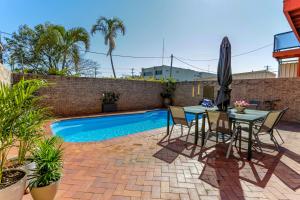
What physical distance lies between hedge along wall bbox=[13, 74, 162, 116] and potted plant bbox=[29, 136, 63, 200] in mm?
6009

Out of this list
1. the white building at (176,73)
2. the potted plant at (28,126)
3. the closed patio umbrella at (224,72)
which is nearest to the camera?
the potted plant at (28,126)

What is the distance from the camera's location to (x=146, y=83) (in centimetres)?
1130

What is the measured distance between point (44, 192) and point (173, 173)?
5.75 feet

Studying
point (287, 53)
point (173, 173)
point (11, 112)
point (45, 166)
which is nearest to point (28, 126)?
point (11, 112)

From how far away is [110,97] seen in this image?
957cm

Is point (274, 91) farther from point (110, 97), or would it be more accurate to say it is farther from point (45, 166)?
point (45, 166)

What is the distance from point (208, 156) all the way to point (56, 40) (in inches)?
390

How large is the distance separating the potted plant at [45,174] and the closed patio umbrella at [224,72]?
11.8 feet

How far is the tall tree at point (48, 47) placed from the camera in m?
9.29

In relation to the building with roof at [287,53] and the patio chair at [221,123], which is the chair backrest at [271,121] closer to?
the patio chair at [221,123]

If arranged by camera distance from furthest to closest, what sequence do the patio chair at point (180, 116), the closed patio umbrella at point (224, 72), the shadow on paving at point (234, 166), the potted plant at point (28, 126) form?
the patio chair at point (180, 116) < the closed patio umbrella at point (224, 72) < the shadow on paving at point (234, 166) < the potted plant at point (28, 126)

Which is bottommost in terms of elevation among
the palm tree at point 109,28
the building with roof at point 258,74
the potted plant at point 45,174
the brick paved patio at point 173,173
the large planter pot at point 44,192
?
the brick paved patio at point 173,173

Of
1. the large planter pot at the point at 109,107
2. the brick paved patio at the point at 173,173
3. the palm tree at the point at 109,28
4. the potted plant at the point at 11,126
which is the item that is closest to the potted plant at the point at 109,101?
the large planter pot at the point at 109,107

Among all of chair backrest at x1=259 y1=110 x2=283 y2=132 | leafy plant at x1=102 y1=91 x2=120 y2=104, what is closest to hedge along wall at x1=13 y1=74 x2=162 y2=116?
leafy plant at x1=102 y1=91 x2=120 y2=104
